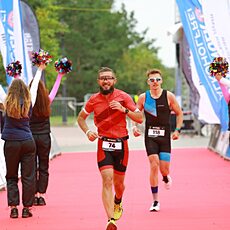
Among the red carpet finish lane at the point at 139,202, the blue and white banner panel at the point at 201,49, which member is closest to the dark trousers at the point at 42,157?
the red carpet finish lane at the point at 139,202

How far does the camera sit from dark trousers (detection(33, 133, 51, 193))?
37.6 feet

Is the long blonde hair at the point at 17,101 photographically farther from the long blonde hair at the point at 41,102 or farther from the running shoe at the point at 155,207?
the running shoe at the point at 155,207

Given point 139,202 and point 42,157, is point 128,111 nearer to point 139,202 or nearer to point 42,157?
point 42,157

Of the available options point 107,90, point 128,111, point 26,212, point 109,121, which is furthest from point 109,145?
point 26,212

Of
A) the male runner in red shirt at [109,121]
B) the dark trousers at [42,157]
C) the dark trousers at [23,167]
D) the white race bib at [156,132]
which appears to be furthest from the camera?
the dark trousers at [42,157]

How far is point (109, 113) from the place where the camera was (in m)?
9.09

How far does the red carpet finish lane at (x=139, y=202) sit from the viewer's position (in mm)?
9609

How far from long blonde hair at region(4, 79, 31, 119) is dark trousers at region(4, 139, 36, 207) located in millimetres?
398

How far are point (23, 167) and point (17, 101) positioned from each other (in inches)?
36.7

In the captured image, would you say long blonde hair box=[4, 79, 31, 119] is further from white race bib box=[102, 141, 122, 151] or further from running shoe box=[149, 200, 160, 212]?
running shoe box=[149, 200, 160, 212]

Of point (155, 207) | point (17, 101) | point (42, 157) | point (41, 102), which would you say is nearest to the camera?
point (17, 101)

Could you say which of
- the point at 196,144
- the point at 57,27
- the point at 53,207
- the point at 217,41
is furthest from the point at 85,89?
the point at 53,207

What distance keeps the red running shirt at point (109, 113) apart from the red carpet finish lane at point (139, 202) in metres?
1.19

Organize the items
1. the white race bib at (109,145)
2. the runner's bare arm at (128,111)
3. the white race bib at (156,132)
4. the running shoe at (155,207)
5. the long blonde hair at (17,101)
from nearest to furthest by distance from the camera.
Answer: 1. the runner's bare arm at (128,111)
2. the white race bib at (109,145)
3. the long blonde hair at (17,101)
4. the running shoe at (155,207)
5. the white race bib at (156,132)
